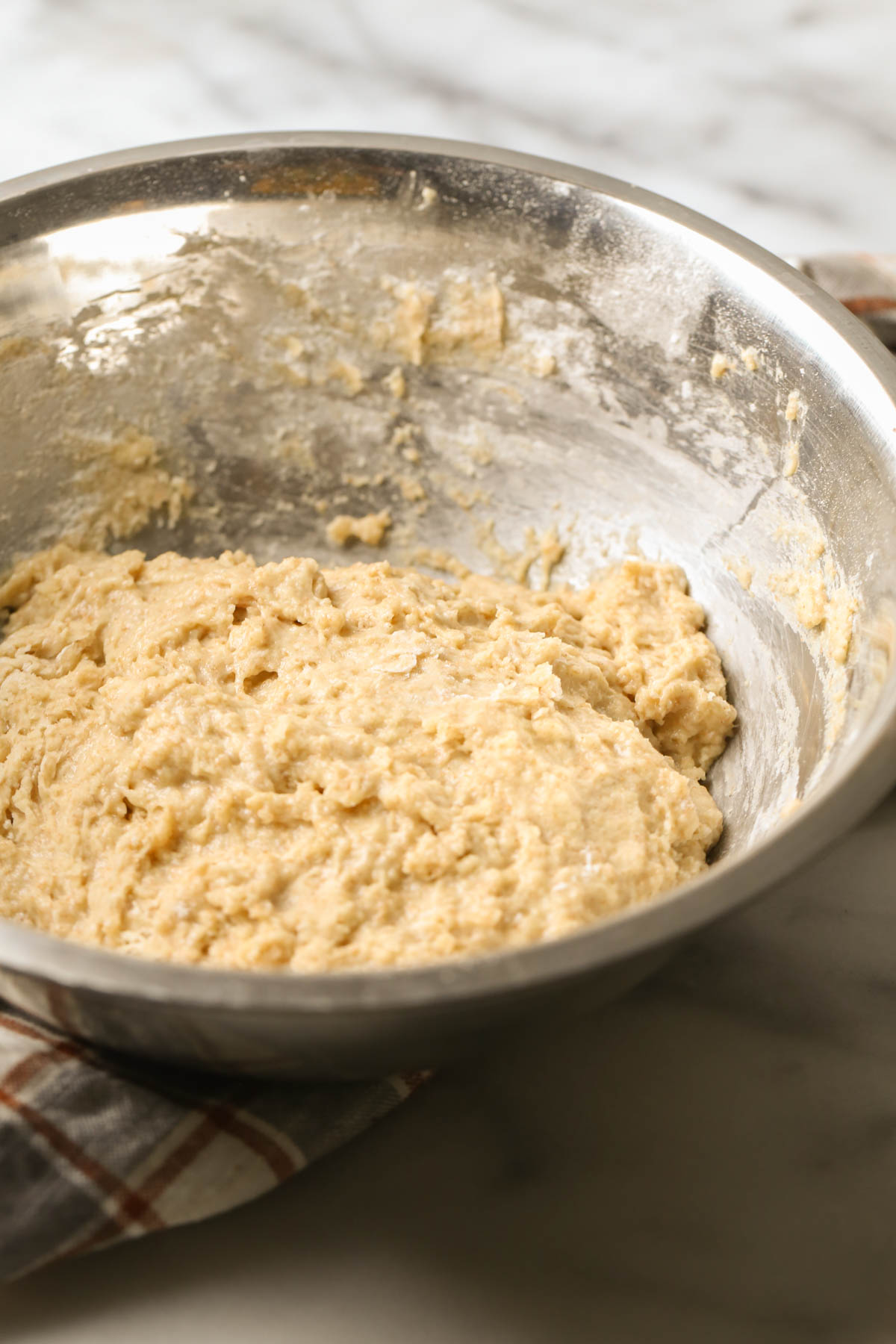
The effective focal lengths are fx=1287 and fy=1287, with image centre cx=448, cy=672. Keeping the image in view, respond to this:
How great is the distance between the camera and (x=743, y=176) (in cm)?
315

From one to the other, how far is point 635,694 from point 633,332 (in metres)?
0.62

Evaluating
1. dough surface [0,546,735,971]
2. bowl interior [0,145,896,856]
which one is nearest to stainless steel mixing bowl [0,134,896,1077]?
bowl interior [0,145,896,856]

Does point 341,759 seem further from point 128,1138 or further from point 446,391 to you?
point 446,391

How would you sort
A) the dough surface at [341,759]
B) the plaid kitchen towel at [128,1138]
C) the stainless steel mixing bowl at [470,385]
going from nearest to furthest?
the plaid kitchen towel at [128,1138]
the dough surface at [341,759]
the stainless steel mixing bowl at [470,385]

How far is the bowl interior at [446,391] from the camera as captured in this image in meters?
1.92

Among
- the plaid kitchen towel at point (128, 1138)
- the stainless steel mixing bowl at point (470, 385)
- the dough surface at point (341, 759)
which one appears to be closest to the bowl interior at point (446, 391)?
the stainless steel mixing bowl at point (470, 385)

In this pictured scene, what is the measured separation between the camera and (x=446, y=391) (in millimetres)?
2322

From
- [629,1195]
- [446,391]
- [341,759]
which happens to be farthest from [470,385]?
[629,1195]

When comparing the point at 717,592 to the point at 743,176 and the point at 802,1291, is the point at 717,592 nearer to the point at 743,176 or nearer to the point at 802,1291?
the point at 802,1291

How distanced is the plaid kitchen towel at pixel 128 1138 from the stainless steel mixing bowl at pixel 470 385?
2.28 feet

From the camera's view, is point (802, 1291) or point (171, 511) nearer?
point (802, 1291)

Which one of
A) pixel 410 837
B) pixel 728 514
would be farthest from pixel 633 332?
pixel 410 837

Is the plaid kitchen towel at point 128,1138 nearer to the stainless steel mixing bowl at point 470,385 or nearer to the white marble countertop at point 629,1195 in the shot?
the white marble countertop at point 629,1195

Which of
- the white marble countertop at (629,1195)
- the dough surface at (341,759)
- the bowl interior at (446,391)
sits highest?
the bowl interior at (446,391)
